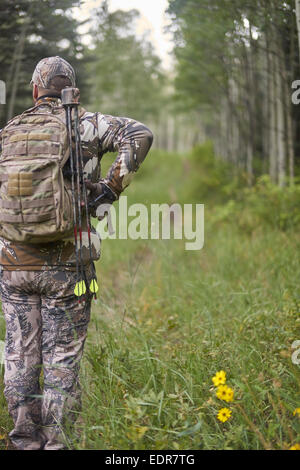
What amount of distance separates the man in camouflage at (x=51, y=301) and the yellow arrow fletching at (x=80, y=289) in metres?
0.06

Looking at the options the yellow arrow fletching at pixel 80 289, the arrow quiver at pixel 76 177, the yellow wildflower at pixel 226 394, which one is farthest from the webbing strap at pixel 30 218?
the yellow wildflower at pixel 226 394

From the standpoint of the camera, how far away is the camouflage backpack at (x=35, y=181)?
1.97m

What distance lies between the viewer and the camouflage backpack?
197cm

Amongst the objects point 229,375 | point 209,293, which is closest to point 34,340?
point 229,375

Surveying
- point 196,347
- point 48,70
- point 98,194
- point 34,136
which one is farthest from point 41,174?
point 196,347

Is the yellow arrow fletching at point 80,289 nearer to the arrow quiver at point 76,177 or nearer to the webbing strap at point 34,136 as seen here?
the arrow quiver at point 76,177

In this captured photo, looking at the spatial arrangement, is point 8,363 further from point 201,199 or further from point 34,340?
point 201,199

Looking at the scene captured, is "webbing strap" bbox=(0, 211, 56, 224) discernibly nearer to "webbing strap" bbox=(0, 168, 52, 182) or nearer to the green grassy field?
"webbing strap" bbox=(0, 168, 52, 182)

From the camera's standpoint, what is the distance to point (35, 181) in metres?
1.97

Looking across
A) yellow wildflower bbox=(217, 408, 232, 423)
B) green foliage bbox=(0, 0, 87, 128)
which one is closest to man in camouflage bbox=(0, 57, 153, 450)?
yellow wildflower bbox=(217, 408, 232, 423)

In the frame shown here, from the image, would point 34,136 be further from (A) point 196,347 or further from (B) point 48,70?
(A) point 196,347

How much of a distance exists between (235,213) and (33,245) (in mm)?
5524

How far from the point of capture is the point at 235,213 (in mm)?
7238

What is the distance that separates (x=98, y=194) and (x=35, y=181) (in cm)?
38
